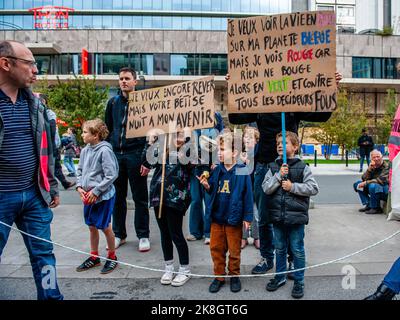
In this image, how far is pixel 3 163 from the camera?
9.84ft

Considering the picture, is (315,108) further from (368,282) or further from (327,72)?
(368,282)

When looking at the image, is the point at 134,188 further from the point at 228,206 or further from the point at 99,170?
the point at 228,206

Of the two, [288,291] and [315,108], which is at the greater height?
[315,108]

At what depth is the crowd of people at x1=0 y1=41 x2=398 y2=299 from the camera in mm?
3061

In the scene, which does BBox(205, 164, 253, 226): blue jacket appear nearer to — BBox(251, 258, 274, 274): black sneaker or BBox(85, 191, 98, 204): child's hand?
BBox(251, 258, 274, 274): black sneaker

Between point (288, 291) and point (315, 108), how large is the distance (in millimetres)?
1860

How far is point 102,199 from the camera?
14.2ft

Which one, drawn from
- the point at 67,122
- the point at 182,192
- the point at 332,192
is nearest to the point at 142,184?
the point at 182,192

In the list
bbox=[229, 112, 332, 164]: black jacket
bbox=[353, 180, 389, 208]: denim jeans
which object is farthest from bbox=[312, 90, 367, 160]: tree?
bbox=[229, 112, 332, 164]: black jacket

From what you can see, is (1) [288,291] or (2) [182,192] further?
(2) [182,192]

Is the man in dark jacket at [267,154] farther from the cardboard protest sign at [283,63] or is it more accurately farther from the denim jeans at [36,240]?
the denim jeans at [36,240]
